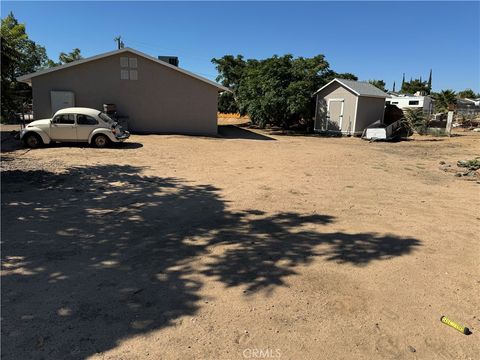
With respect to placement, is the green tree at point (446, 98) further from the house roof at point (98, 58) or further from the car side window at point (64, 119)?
the car side window at point (64, 119)

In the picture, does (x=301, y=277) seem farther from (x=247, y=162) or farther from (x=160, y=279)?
(x=247, y=162)

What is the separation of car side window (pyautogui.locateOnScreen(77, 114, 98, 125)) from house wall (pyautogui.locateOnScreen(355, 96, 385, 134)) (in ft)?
57.1

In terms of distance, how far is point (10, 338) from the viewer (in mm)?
2912

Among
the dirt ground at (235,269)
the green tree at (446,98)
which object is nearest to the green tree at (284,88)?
the dirt ground at (235,269)

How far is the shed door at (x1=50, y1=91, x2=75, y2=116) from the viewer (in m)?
19.6

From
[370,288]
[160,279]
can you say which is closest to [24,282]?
[160,279]

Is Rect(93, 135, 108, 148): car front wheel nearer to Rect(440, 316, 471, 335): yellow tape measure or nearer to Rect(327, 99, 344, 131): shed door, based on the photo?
Rect(440, 316, 471, 335): yellow tape measure

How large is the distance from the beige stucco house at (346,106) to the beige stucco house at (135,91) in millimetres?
8815

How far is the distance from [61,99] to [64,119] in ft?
21.8

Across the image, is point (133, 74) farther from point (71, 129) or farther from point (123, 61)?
point (71, 129)

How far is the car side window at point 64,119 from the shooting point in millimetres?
13984

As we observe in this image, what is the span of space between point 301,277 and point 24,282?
9.58 ft

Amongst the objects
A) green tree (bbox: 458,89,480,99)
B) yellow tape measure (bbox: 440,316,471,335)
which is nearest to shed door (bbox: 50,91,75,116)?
yellow tape measure (bbox: 440,316,471,335)

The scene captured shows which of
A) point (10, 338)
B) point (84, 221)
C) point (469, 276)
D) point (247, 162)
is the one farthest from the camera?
point (247, 162)
